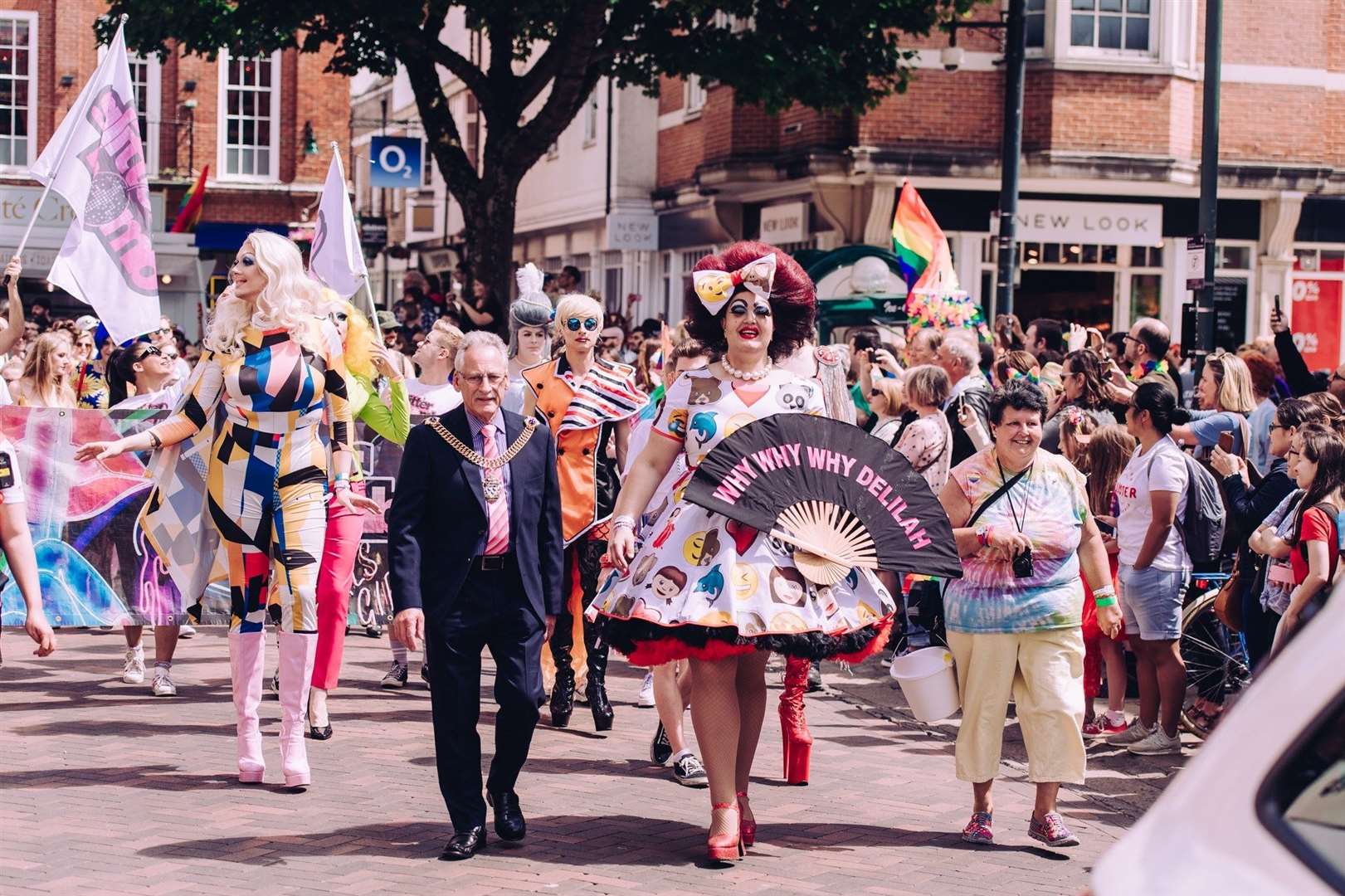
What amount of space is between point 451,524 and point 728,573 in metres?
0.99

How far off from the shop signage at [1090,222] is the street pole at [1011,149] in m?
5.99

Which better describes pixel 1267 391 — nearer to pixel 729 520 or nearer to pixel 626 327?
pixel 729 520

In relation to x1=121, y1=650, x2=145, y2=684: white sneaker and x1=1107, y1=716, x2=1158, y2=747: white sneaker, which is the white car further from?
x1=121, y1=650, x2=145, y2=684: white sneaker

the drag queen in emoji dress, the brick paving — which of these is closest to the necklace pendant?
the drag queen in emoji dress

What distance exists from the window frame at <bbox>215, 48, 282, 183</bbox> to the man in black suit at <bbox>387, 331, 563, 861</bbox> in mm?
31862

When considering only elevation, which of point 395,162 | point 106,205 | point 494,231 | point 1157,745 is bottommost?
point 1157,745

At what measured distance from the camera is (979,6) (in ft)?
74.6

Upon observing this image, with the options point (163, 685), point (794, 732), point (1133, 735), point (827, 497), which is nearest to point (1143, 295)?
point (1133, 735)

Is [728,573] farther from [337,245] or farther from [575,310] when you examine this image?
[337,245]

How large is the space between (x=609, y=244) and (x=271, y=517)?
24.4 m

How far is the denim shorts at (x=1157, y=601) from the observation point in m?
→ 8.66

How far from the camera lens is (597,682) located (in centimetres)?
899

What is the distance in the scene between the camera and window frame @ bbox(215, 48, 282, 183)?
122ft

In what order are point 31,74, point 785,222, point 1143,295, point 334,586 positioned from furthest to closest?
point 31,74, point 785,222, point 1143,295, point 334,586
